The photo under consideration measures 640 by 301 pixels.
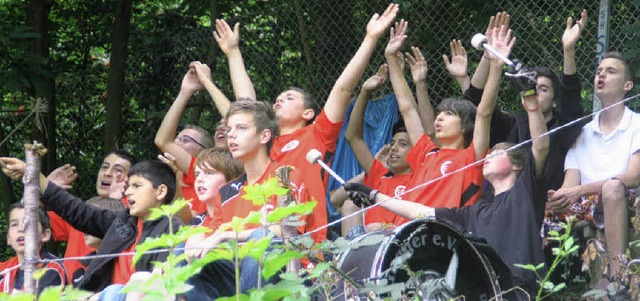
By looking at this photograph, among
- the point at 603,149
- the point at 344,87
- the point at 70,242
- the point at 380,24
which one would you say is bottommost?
the point at 70,242

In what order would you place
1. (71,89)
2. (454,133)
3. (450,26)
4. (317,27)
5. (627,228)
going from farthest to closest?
(71,89)
(317,27)
(450,26)
(454,133)
(627,228)

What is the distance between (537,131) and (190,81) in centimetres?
281

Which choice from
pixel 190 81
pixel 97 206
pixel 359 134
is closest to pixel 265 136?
pixel 97 206

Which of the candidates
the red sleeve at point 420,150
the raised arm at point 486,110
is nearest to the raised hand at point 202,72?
the red sleeve at point 420,150

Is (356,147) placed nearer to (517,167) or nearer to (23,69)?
(517,167)

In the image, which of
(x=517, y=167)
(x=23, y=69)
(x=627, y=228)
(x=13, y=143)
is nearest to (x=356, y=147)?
(x=517, y=167)

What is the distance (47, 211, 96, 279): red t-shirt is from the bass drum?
2.78 metres

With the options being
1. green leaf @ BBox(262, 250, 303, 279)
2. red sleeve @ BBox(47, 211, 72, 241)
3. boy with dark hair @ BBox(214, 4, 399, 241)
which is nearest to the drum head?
green leaf @ BBox(262, 250, 303, 279)

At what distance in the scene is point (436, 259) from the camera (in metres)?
4.42

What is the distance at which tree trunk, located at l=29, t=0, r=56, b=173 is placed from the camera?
9.71 m

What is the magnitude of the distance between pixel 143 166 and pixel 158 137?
4.64ft

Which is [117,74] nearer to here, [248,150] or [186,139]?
[186,139]

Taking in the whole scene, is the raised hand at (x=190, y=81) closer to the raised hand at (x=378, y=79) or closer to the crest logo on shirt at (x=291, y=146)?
the raised hand at (x=378, y=79)

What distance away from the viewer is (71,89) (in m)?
10.4
